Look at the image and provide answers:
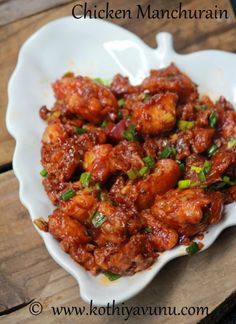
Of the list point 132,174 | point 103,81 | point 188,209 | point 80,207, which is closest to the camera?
point 188,209

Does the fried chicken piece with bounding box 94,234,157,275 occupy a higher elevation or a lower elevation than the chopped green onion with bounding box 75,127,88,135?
lower

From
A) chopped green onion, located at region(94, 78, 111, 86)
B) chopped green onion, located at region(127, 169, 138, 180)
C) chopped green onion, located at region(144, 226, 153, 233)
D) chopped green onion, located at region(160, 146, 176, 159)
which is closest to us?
chopped green onion, located at region(144, 226, 153, 233)

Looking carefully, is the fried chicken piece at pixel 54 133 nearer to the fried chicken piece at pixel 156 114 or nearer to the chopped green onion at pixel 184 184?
the fried chicken piece at pixel 156 114

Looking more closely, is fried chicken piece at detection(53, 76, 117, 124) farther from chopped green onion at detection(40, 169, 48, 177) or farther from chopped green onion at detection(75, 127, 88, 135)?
chopped green onion at detection(40, 169, 48, 177)

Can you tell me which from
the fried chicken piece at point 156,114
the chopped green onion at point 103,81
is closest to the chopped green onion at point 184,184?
the fried chicken piece at point 156,114

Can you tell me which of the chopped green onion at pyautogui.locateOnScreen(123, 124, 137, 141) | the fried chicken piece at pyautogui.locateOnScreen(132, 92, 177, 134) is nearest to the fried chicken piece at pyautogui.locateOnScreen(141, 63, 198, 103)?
the fried chicken piece at pyautogui.locateOnScreen(132, 92, 177, 134)

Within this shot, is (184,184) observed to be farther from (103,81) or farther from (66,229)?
(103,81)

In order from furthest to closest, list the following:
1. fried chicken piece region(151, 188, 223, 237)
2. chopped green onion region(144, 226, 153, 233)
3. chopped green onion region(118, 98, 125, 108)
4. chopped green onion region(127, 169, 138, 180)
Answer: chopped green onion region(118, 98, 125, 108)
chopped green onion region(127, 169, 138, 180)
chopped green onion region(144, 226, 153, 233)
fried chicken piece region(151, 188, 223, 237)

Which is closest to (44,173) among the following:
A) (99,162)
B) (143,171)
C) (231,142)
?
(99,162)

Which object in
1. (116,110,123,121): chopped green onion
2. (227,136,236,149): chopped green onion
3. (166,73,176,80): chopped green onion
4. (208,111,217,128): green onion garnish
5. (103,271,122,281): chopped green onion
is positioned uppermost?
(166,73,176,80): chopped green onion

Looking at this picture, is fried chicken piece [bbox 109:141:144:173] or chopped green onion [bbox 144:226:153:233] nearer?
chopped green onion [bbox 144:226:153:233]
